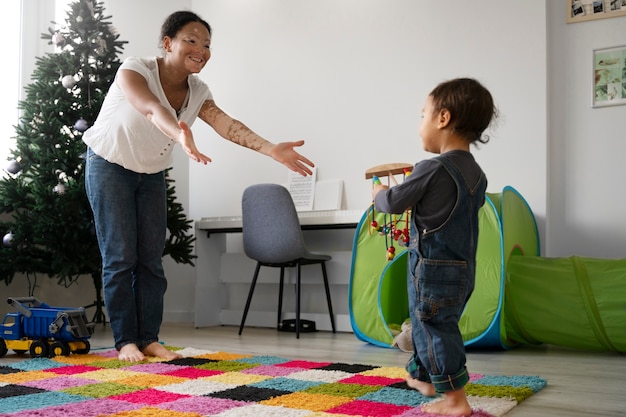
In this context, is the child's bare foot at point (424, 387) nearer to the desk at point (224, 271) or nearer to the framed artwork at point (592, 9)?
the desk at point (224, 271)

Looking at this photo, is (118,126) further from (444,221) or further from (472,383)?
(472,383)

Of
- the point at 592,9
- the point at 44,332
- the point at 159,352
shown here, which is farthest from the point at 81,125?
the point at 592,9

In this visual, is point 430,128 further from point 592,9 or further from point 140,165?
point 592,9

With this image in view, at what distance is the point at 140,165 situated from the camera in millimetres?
2371

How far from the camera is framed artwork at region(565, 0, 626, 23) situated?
11.5 ft

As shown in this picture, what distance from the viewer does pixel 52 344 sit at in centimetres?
253

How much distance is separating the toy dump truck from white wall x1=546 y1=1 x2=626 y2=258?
2.35 m

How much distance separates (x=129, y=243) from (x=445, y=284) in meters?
1.28

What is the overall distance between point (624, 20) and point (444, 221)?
8.27ft

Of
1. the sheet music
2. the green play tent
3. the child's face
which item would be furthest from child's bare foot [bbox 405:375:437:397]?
the sheet music

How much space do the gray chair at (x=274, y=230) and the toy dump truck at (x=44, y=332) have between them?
123cm

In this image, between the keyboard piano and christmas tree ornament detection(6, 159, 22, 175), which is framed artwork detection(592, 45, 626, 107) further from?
christmas tree ornament detection(6, 159, 22, 175)

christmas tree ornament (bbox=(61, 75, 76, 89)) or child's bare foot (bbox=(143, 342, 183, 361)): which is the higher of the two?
christmas tree ornament (bbox=(61, 75, 76, 89))

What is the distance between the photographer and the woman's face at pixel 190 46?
231 centimetres
